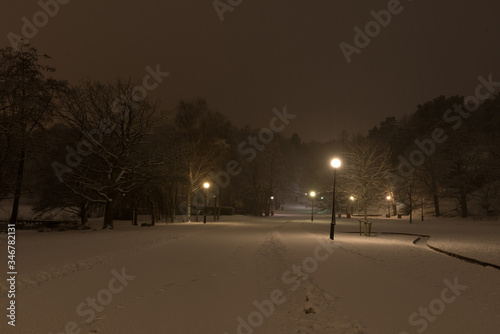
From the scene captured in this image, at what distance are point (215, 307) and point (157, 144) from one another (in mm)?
25927

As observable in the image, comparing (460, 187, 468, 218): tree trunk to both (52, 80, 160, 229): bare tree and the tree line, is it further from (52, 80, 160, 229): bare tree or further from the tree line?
(52, 80, 160, 229): bare tree

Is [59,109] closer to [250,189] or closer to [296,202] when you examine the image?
[250,189]

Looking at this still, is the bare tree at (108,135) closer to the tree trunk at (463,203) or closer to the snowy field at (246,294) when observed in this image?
the snowy field at (246,294)

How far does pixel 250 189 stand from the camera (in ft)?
217
